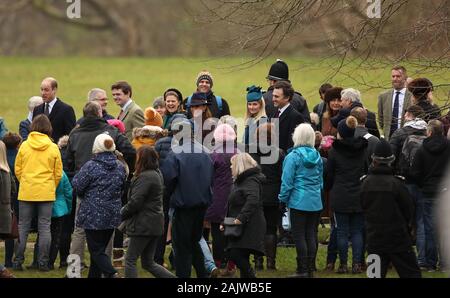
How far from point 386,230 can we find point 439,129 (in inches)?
89.8

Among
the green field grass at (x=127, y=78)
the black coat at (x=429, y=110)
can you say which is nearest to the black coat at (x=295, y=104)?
the black coat at (x=429, y=110)

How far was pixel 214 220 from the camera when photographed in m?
14.2

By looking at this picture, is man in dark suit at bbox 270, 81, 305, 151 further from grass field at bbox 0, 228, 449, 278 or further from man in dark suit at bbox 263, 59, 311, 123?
grass field at bbox 0, 228, 449, 278

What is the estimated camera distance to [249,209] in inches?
521

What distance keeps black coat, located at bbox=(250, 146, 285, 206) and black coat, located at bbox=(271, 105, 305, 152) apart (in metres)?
0.61

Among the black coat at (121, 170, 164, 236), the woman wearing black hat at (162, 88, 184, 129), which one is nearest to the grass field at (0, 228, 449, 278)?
the black coat at (121, 170, 164, 236)

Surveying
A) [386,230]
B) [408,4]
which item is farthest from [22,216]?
[408,4]

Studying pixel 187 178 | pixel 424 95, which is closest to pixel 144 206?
pixel 187 178

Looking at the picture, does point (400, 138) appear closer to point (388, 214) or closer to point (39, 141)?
point (388, 214)

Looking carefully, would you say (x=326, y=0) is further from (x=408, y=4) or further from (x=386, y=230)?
(x=386, y=230)

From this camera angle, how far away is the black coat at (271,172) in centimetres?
1446

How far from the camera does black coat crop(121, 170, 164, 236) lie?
12773 mm

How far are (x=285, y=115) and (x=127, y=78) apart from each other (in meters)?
23.3

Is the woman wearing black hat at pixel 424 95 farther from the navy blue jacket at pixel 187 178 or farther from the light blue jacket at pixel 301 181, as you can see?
the navy blue jacket at pixel 187 178
